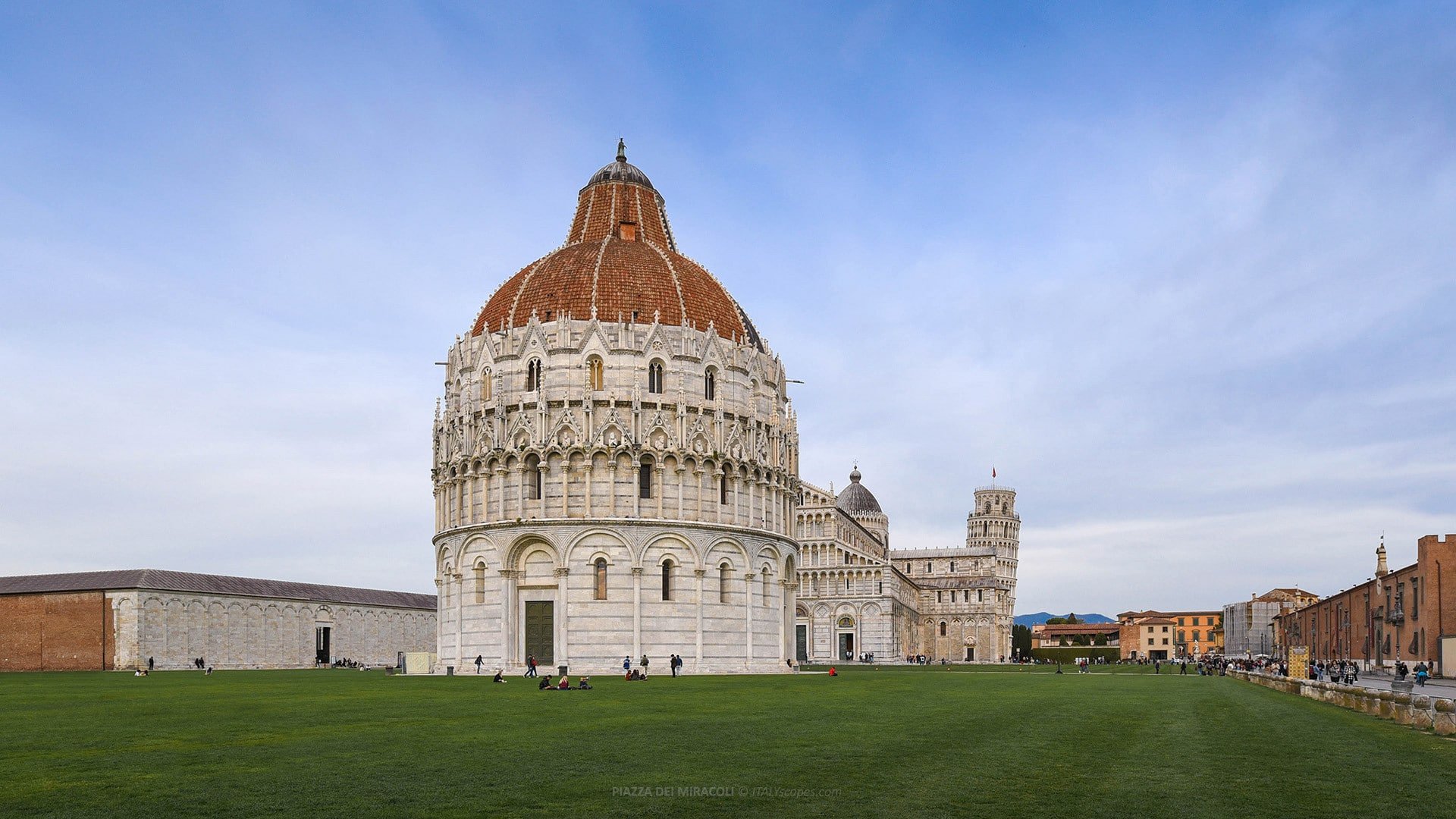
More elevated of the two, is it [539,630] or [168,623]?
[539,630]

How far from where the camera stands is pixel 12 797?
14.4 m

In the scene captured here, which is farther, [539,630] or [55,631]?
[55,631]

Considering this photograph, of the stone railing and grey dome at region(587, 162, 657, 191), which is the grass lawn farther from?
grey dome at region(587, 162, 657, 191)

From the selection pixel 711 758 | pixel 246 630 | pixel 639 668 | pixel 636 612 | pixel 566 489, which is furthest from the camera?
pixel 246 630

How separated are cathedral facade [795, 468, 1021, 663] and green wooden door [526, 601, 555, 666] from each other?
3659cm

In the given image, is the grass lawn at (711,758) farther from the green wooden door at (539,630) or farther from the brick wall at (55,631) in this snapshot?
the brick wall at (55,631)

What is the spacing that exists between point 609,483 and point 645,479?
6.95ft

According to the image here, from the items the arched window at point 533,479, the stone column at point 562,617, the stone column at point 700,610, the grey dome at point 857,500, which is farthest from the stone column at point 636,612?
the grey dome at point 857,500

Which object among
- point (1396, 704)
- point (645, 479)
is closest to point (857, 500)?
point (645, 479)

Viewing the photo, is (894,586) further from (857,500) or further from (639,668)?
(639,668)

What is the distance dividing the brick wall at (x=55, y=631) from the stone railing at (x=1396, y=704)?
75450mm

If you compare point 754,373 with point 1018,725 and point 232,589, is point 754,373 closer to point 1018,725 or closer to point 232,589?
point 1018,725

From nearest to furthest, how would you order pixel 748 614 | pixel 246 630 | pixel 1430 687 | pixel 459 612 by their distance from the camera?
pixel 1430 687
pixel 748 614
pixel 459 612
pixel 246 630

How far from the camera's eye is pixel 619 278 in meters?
65.4
